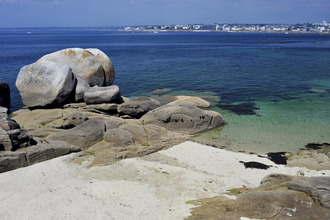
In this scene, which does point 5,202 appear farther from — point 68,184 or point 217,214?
point 217,214

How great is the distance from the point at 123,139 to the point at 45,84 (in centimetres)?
812

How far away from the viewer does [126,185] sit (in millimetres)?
10852

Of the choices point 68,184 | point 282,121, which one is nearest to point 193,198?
point 68,184

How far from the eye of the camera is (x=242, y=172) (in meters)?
12.6

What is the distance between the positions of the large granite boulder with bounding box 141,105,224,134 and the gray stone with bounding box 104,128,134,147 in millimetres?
2950

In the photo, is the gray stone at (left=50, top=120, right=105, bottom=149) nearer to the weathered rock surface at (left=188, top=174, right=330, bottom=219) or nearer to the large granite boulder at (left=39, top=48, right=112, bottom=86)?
the weathered rock surface at (left=188, top=174, right=330, bottom=219)

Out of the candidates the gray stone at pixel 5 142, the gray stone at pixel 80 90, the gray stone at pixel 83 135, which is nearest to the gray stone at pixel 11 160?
the gray stone at pixel 5 142

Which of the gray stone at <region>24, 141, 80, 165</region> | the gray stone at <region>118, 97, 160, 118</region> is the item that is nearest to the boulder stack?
the gray stone at <region>118, 97, 160, 118</region>

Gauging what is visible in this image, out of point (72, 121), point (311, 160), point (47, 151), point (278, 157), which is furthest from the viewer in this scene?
point (72, 121)

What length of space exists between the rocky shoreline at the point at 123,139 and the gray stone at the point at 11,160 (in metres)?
0.03

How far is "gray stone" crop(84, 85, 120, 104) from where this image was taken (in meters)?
19.8

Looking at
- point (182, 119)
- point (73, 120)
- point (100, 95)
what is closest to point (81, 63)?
point (100, 95)

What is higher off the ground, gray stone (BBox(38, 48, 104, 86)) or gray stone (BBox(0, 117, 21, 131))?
gray stone (BBox(38, 48, 104, 86))

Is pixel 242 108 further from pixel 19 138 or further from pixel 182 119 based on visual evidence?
pixel 19 138
